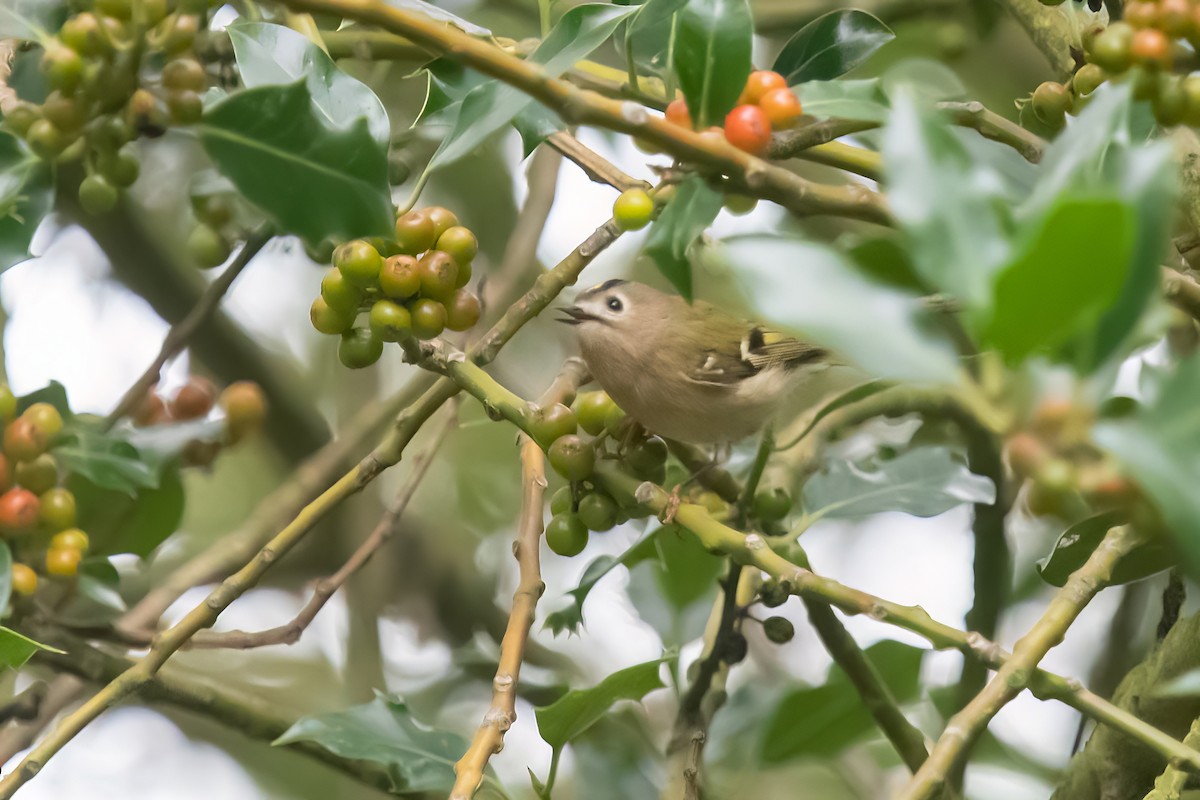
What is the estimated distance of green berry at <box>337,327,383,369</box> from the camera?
164 cm

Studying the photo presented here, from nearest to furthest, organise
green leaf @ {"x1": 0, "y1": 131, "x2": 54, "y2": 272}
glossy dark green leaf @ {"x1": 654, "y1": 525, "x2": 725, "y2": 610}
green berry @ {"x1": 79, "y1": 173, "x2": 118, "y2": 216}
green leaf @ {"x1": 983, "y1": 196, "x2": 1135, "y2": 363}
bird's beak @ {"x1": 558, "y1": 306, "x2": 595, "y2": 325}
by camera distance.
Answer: green leaf @ {"x1": 983, "y1": 196, "x2": 1135, "y2": 363} → green leaf @ {"x1": 0, "y1": 131, "x2": 54, "y2": 272} → green berry @ {"x1": 79, "y1": 173, "x2": 118, "y2": 216} → glossy dark green leaf @ {"x1": 654, "y1": 525, "x2": 725, "y2": 610} → bird's beak @ {"x1": 558, "y1": 306, "x2": 595, "y2": 325}

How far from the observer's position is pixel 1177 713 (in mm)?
1764

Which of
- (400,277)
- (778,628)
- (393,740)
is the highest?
(400,277)

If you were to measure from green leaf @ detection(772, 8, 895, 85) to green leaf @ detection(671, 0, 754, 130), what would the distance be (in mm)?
441

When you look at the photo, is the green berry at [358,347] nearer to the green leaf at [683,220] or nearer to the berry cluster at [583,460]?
the berry cluster at [583,460]

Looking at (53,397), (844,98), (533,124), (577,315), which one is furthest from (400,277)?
(577,315)

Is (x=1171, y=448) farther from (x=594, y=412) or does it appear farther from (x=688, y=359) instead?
(x=688, y=359)

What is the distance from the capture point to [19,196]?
1421 millimetres

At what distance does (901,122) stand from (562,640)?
2822 mm

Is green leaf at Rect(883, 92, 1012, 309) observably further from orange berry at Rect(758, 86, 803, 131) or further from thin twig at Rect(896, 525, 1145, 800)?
thin twig at Rect(896, 525, 1145, 800)

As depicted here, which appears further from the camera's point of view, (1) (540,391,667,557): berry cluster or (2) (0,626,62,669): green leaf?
(1) (540,391,667,557): berry cluster

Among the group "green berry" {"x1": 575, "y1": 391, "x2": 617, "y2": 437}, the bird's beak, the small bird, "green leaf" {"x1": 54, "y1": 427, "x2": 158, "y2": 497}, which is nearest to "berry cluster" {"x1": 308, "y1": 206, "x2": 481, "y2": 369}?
"green berry" {"x1": 575, "y1": 391, "x2": 617, "y2": 437}

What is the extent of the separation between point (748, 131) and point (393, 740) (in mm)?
1069

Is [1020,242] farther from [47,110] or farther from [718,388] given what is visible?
[718,388]
